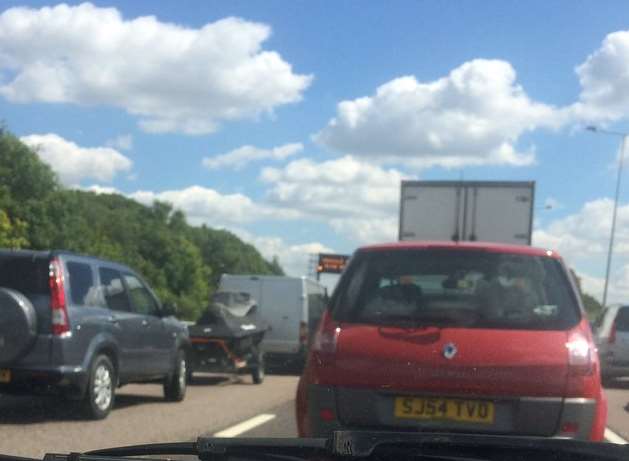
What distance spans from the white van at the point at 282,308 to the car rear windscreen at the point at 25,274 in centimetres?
1181

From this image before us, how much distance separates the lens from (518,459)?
3.11 meters

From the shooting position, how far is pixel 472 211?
1731 centimetres

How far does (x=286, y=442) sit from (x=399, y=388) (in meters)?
2.64

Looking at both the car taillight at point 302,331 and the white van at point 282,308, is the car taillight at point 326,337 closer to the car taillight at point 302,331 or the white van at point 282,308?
the white van at point 282,308

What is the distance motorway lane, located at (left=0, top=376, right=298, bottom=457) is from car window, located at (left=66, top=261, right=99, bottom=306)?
3.90 feet

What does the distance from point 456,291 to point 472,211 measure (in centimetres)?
1127

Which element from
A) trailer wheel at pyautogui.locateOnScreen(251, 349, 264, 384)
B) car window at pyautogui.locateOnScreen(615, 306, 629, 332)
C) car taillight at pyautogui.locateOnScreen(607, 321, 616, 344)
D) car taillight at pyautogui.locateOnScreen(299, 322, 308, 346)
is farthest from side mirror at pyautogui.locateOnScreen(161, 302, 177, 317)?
car window at pyautogui.locateOnScreen(615, 306, 629, 332)

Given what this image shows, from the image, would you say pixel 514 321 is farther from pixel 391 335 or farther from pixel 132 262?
pixel 132 262

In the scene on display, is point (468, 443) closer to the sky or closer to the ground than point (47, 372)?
closer to the sky

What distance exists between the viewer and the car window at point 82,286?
10703mm

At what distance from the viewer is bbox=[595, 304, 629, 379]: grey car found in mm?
19609

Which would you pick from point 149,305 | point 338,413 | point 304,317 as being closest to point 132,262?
point 304,317

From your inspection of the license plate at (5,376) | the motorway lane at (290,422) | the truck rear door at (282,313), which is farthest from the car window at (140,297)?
the truck rear door at (282,313)

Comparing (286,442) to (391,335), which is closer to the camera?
(286,442)
